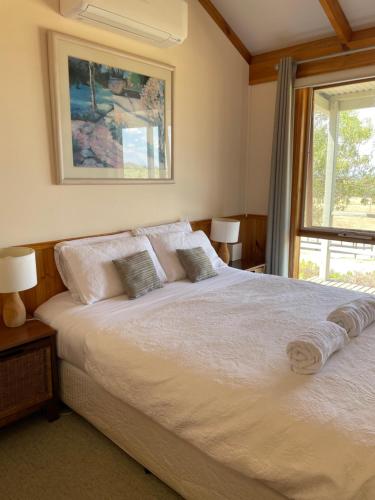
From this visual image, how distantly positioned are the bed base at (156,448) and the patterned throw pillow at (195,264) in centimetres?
111

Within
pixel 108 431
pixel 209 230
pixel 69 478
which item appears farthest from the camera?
pixel 209 230

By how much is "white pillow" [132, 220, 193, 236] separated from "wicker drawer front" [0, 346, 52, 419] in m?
1.16

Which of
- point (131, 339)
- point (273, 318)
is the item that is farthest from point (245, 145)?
point (131, 339)

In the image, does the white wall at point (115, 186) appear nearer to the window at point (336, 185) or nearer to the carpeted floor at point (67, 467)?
the window at point (336, 185)

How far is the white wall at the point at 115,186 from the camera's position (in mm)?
2209

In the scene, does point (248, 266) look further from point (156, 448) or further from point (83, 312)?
point (156, 448)

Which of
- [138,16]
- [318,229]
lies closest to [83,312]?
[138,16]

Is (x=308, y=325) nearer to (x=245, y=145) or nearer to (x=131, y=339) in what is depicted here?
(x=131, y=339)

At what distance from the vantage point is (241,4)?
3279mm

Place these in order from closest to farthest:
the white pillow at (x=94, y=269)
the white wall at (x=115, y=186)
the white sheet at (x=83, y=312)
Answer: the white sheet at (x=83, y=312), the white wall at (x=115, y=186), the white pillow at (x=94, y=269)

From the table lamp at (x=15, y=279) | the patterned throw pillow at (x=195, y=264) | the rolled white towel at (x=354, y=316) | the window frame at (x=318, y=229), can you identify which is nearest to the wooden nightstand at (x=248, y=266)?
the window frame at (x=318, y=229)

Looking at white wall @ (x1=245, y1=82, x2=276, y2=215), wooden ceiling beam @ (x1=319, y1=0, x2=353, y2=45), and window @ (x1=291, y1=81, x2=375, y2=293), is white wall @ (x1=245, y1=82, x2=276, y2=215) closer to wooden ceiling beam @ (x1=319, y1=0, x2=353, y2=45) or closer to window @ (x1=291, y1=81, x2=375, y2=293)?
window @ (x1=291, y1=81, x2=375, y2=293)

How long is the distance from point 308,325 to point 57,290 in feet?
5.33

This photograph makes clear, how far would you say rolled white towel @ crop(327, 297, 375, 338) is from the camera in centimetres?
185
